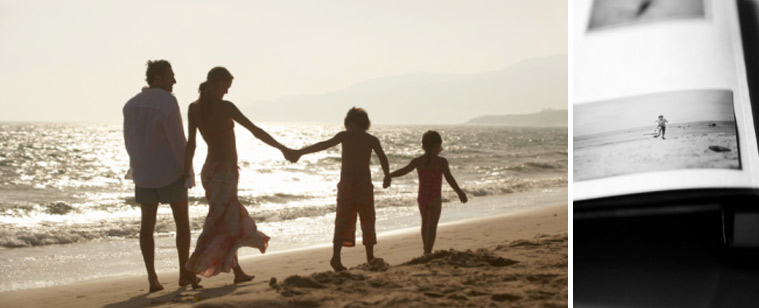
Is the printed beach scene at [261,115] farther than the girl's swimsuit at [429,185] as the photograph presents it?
No

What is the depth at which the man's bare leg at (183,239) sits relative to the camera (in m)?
2.71

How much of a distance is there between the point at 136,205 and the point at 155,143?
198 inches

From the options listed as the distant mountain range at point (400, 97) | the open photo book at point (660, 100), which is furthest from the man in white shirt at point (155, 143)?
the open photo book at point (660, 100)

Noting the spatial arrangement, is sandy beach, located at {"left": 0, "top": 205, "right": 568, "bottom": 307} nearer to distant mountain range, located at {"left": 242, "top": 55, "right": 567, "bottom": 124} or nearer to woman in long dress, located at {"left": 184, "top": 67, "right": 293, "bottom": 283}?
woman in long dress, located at {"left": 184, "top": 67, "right": 293, "bottom": 283}

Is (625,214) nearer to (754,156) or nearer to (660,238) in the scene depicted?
(660,238)

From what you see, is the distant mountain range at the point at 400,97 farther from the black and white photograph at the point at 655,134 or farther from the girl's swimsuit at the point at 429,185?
the black and white photograph at the point at 655,134

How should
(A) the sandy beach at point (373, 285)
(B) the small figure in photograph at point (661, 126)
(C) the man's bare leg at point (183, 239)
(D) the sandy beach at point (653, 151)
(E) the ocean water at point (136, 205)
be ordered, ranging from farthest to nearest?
(E) the ocean water at point (136, 205), (C) the man's bare leg at point (183, 239), (B) the small figure in photograph at point (661, 126), (D) the sandy beach at point (653, 151), (A) the sandy beach at point (373, 285)

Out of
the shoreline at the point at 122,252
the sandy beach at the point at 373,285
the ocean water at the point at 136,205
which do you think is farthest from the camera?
the ocean water at the point at 136,205

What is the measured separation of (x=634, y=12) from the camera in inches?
108

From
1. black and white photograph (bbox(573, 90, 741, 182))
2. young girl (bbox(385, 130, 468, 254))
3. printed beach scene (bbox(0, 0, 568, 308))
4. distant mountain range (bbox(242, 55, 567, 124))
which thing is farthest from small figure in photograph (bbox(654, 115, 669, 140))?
distant mountain range (bbox(242, 55, 567, 124))

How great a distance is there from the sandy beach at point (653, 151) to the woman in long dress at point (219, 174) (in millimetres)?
1138

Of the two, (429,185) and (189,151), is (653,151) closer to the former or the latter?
(429,185)

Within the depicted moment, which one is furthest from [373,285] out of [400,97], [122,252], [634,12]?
[122,252]

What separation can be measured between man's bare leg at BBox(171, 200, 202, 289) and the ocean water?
493 mm
